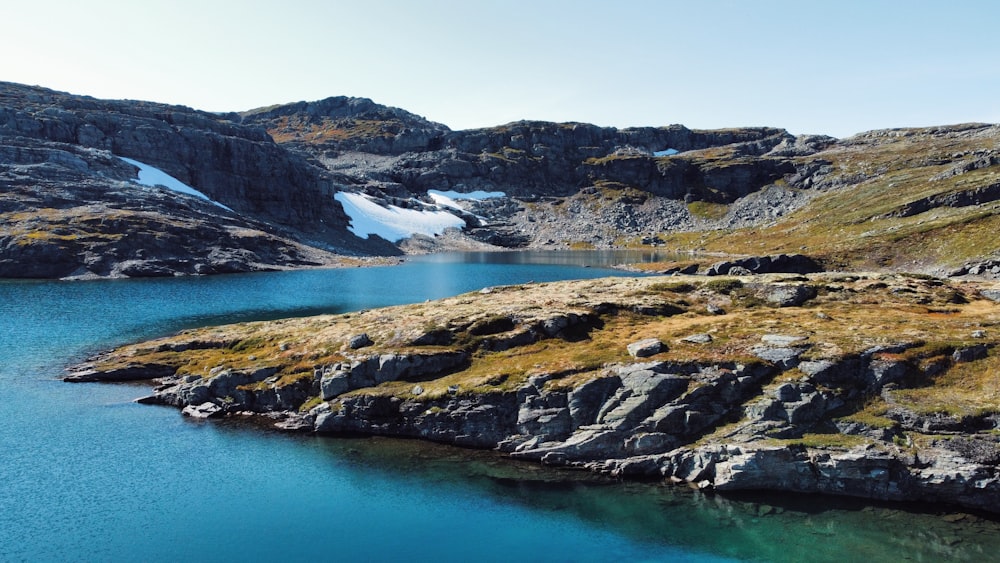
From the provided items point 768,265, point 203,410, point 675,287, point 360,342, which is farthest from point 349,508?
point 768,265

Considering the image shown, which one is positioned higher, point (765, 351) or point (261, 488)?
point (765, 351)

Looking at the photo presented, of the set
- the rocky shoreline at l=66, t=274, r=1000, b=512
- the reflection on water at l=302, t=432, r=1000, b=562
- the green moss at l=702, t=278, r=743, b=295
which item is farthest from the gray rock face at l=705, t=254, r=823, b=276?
the reflection on water at l=302, t=432, r=1000, b=562

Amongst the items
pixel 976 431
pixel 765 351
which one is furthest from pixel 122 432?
pixel 976 431

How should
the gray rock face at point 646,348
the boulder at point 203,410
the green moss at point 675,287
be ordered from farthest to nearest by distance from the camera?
the green moss at point 675,287
the boulder at point 203,410
the gray rock face at point 646,348

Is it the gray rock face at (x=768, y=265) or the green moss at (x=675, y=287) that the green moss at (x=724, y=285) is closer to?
the green moss at (x=675, y=287)

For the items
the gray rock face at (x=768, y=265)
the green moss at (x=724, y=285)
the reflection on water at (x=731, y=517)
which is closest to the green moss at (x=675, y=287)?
the green moss at (x=724, y=285)

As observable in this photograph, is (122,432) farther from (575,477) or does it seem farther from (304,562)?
(575,477)
